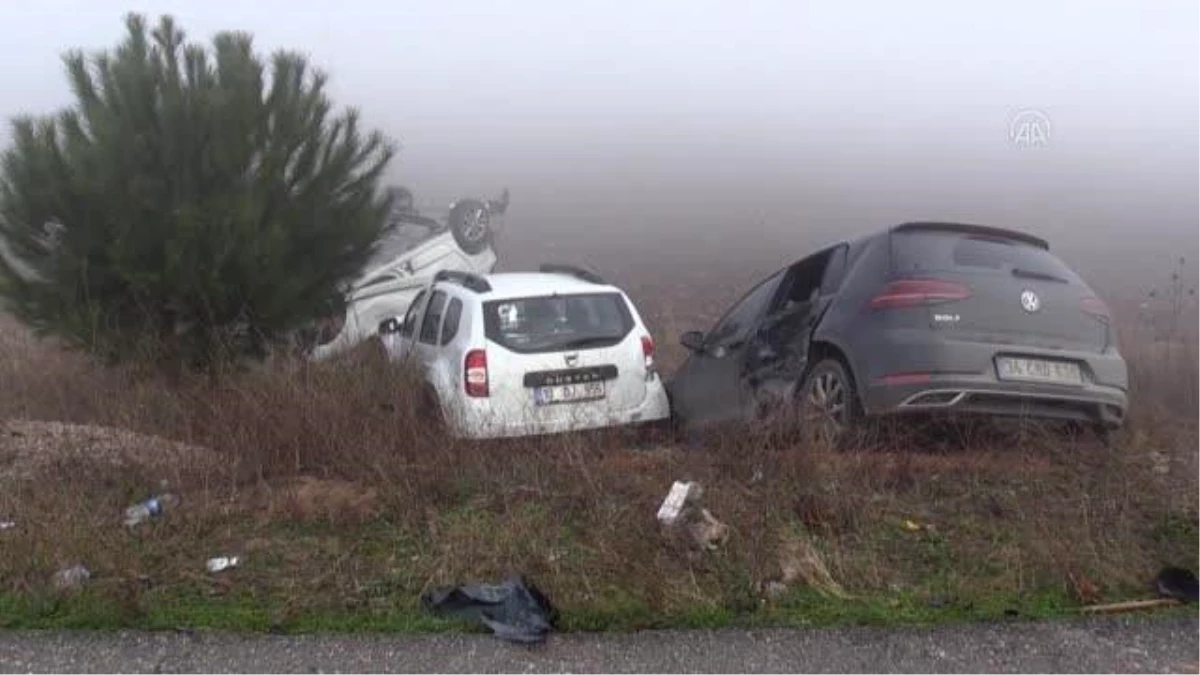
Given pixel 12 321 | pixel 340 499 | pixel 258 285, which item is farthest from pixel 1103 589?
pixel 12 321

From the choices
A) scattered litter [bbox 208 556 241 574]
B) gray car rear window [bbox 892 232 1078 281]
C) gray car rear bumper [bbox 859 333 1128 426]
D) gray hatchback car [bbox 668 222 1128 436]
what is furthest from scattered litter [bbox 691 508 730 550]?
gray car rear window [bbox 892 232 1078 281]

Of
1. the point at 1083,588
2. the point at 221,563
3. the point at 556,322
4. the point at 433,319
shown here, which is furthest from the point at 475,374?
the point at 1083,588

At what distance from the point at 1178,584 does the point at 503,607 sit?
2.69 metres

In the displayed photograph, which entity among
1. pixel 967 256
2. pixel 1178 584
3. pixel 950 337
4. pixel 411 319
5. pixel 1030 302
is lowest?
pixel 1178 584

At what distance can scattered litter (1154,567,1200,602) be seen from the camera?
13.7 feet

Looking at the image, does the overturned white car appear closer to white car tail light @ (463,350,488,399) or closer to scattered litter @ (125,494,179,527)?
white car tail light @ (463,350,488,399)

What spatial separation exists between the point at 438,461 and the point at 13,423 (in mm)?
3587

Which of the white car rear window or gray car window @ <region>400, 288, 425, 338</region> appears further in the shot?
gray car window @ <region>400, 288, 425, 338</region>

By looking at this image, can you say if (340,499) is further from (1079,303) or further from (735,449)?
(1079,303)

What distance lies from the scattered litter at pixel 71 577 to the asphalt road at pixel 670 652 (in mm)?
355

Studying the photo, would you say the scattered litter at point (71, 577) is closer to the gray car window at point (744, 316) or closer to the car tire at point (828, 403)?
the car tire at point (828, 403)

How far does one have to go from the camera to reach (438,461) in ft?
19.1

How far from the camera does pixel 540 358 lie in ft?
25.5

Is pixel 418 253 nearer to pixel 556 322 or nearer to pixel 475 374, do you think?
pixel 556 322
